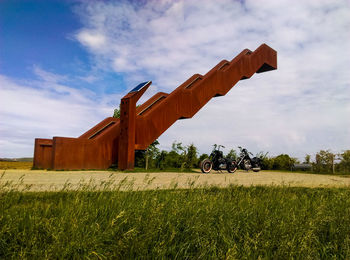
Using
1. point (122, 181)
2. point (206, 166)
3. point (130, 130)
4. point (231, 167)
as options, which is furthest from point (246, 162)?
point (122, 181)

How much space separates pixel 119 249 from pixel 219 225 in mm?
1098

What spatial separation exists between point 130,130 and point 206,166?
353cm

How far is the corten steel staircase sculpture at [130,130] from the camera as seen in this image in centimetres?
1203

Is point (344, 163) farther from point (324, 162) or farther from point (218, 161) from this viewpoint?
point (218, 161)

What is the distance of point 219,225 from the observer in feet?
9.31

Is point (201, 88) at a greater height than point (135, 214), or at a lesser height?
greater

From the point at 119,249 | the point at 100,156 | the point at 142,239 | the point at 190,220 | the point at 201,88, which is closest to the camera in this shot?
the point at 119,249

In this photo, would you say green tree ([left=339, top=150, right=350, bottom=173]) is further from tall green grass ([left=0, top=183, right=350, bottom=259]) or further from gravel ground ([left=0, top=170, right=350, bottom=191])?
tall green grass ([left=0, top=183, right=350, bottom=259])

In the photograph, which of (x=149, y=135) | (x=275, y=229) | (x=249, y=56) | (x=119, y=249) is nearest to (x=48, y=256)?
(x=119, y=249)

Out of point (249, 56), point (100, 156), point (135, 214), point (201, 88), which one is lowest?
point (135, 214)

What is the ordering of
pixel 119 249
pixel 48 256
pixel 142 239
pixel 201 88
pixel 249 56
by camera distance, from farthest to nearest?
pixel 249 56 → pixel 201 88 → pixel 142 239 → pixel 119 249 → pixel 48 256

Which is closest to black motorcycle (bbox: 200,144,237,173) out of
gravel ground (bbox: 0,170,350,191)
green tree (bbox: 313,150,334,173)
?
gravel ground (bbox: 0,170,350,191)

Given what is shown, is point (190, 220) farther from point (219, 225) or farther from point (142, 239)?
point (142, 239)

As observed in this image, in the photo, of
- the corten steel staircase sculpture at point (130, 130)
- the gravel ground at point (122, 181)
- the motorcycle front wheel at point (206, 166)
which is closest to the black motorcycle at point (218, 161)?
the motorcycle front wheel at point (206, 166)
